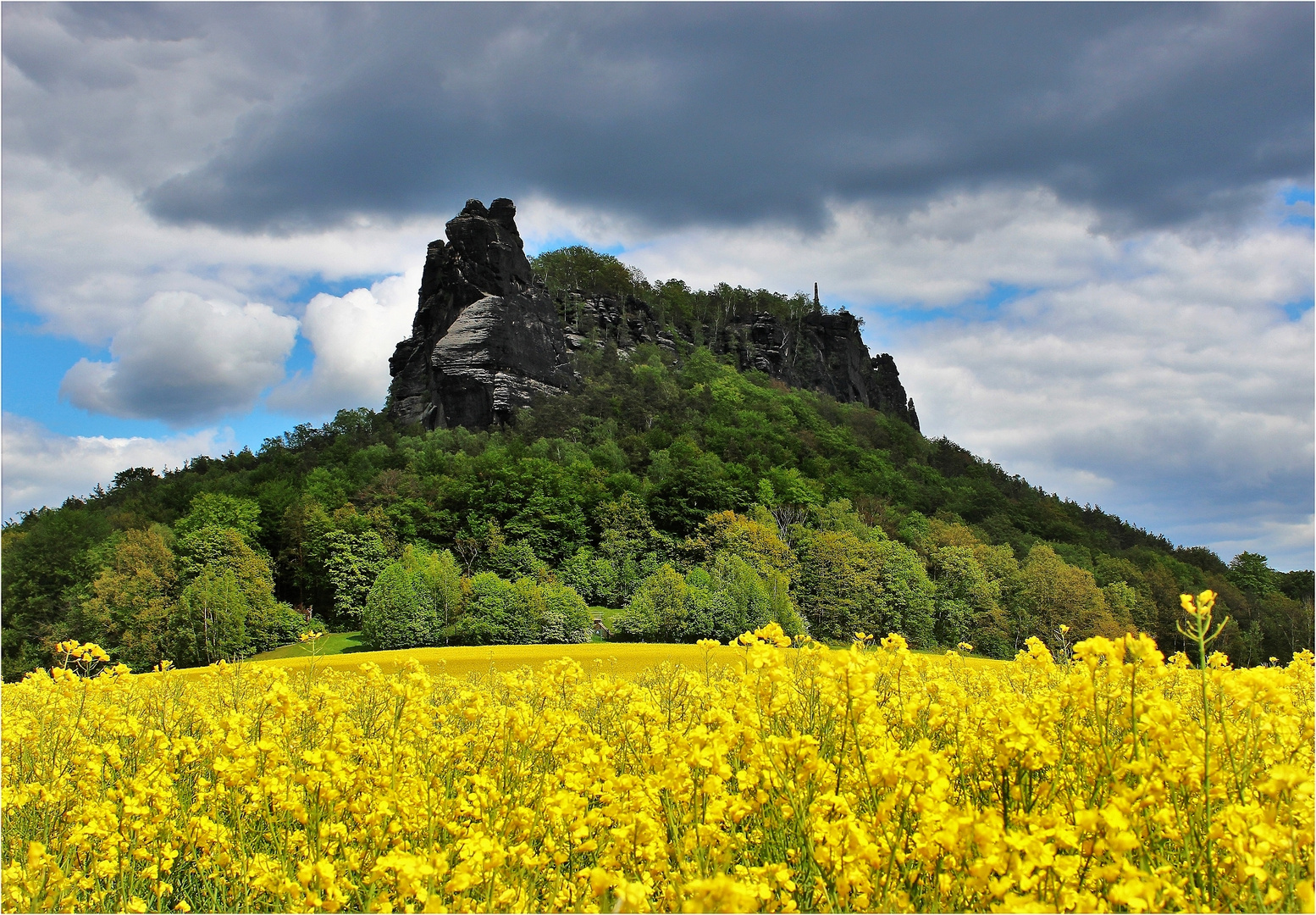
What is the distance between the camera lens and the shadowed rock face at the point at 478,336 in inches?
3406

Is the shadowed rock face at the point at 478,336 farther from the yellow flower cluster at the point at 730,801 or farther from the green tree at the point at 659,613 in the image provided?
the yellow flower cluster at the point at 730,801

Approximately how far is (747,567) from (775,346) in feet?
265

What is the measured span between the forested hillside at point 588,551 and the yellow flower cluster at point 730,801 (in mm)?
35195

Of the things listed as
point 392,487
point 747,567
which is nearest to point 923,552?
point 747,567

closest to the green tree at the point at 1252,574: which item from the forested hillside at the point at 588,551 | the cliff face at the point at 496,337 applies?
the forested hillside at the point at 588,551

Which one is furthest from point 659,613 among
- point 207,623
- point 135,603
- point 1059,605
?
point 135,603

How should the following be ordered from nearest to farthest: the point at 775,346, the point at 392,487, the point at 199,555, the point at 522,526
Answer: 1. the point at 199,555
2. the point at 522,526
3. the point at 392,487
4. the point at 775,346

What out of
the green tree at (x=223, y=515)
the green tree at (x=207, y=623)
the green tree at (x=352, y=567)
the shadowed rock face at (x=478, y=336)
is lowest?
the green tree at (x=207, y=623)

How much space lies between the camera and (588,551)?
195 feet

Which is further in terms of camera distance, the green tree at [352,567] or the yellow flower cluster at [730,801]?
the green tree at [352,567]

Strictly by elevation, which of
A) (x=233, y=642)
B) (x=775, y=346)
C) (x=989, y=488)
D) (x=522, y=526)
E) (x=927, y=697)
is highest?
(x=775, y=346)

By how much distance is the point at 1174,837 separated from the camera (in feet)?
13.2

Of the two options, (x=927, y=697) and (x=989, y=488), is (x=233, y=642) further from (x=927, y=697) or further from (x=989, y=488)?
(x=989, y=488)

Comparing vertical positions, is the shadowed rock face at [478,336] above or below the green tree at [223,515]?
above
